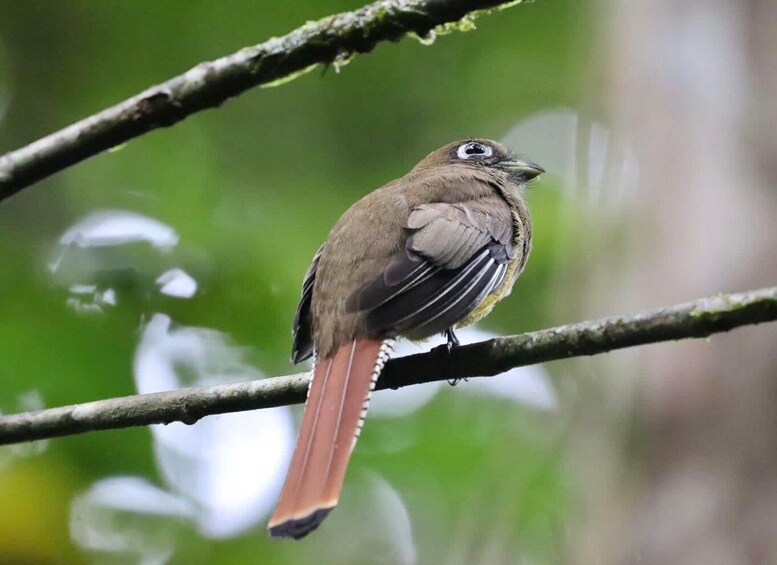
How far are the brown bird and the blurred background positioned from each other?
25.5 inches

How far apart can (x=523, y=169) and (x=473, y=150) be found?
0.27m

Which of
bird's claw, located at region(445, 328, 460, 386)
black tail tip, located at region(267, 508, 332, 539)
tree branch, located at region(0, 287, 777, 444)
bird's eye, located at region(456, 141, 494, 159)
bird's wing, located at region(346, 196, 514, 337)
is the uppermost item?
tree branch, located at region(0, 287, 777, 444)

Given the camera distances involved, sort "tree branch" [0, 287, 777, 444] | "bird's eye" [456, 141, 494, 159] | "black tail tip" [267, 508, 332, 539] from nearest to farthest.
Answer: "tree branch" [0, 287, 777, 444] → "black tail tip" [267, 508, 332, 539] → "bird's eye" [456, 141, 494, 159]

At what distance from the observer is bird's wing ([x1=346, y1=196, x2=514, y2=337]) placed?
10.6 feet

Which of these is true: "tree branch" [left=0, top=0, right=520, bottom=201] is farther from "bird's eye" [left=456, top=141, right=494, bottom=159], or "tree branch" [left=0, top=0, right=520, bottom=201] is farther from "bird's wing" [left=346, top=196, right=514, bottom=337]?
"bird's eye" [left=456, top=141, right=494, bottom=159]

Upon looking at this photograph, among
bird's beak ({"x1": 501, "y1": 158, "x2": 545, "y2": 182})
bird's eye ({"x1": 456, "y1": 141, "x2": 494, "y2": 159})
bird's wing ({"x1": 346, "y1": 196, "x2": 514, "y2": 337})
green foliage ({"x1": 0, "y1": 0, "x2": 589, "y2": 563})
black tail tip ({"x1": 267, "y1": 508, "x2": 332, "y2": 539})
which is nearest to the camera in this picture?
black tail tip ({"x1": 267, "y1": 508, "x2": 332, "y2": 539})

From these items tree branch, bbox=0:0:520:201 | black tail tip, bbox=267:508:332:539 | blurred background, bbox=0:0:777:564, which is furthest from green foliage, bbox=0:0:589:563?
tree branch, bbox=0:0:520:201

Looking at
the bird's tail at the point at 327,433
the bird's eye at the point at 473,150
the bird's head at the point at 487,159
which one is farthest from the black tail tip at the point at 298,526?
the bird's eye at the point at 473,150

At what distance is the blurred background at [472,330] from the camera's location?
143 inches

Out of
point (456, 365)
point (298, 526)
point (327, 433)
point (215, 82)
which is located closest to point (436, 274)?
point (456, 365)

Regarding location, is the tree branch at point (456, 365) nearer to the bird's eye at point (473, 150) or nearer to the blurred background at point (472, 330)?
the blurred background at point (472, 330)

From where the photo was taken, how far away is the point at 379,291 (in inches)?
129

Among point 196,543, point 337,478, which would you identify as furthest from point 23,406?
point 337,478

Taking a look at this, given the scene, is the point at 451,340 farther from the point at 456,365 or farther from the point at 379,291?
the point at 456,365
